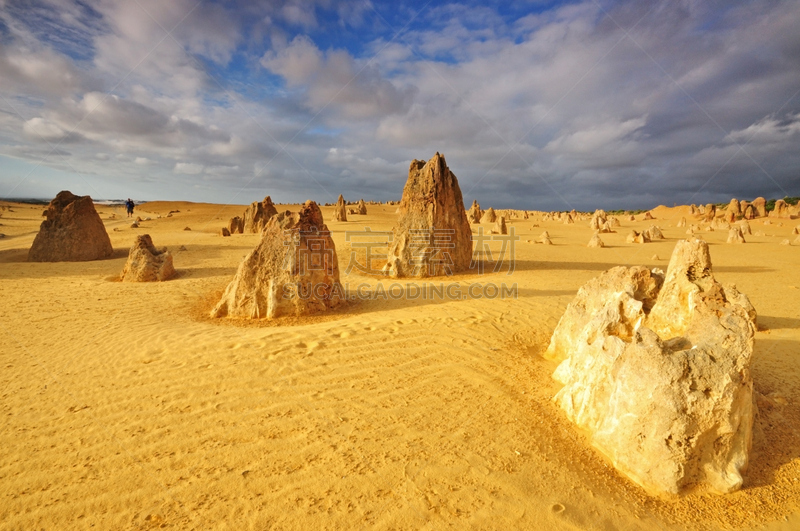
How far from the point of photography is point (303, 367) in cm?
484

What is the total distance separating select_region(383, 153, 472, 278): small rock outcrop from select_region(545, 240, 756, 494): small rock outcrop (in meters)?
8.35

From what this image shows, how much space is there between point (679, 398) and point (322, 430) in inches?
123

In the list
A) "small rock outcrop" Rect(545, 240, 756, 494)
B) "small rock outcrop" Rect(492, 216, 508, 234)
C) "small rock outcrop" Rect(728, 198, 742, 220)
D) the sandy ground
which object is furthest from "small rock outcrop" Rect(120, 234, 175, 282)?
"small rock outcrop" Rect(728, 198, 742, 220)

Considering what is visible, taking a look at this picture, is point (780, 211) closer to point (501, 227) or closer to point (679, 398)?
Result: point (501, 227)

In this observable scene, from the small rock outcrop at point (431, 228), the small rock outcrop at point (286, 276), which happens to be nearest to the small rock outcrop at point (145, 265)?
the small rock outcrop at point (286, 276)

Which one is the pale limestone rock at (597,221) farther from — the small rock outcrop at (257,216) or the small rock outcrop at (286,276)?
the small rock outcrop at (286,276)

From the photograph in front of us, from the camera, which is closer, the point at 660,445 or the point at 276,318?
the point at 660,445

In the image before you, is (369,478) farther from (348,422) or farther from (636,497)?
(636,497)

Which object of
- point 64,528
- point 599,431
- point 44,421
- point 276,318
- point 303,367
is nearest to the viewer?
Answer: point 64,528

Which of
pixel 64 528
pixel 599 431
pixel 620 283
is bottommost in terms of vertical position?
pixel 64 528

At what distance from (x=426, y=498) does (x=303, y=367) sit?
2.55 meters

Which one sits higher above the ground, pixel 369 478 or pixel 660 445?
pixel 660 445

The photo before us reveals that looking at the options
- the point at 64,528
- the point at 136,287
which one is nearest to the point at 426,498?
the point at 64,528

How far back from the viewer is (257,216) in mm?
24750
